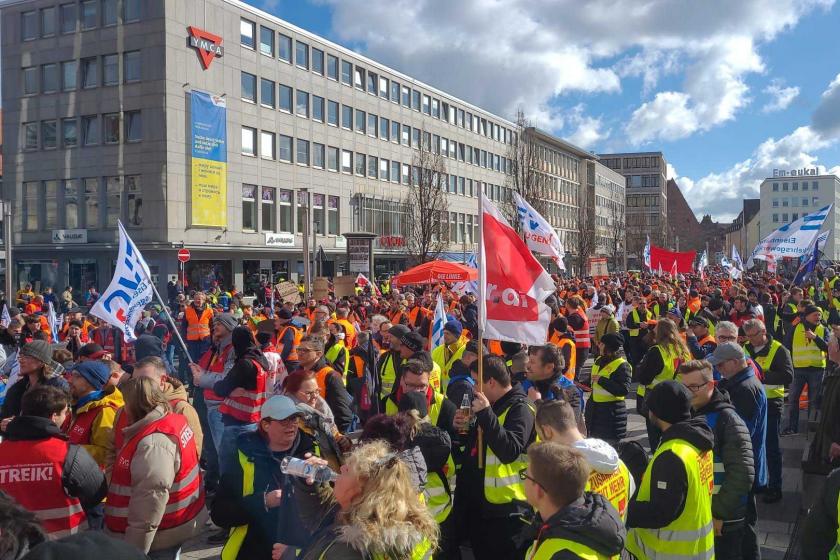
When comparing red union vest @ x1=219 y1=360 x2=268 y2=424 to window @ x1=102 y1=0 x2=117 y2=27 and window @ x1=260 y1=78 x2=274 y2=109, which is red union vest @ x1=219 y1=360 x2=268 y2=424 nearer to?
window @ x1=102 y1=0 x2=117 y2=27

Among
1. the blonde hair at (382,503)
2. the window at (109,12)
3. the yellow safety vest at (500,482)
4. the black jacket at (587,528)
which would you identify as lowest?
the yellow safety vest at (500,482)

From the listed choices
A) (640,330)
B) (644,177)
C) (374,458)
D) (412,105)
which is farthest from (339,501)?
(644,177)

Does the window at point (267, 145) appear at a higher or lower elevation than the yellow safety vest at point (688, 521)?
higher

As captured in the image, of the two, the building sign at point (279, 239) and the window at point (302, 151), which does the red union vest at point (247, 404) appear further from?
the window at point (302, 151)

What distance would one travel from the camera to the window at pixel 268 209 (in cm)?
4272

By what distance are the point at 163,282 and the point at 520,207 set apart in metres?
28.9

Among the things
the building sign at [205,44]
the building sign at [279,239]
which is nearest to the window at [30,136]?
the building sign at [205,44]

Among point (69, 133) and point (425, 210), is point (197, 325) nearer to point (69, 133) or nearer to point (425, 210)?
point (69, 133)

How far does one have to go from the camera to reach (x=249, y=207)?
1646 inches

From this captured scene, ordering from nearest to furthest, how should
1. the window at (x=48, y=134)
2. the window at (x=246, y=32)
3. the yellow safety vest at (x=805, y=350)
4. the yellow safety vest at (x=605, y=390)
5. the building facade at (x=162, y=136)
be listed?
the yellow safety vest at (x=605, y=390), the yellow safety vest at (x=805, y=350), the building facade at (x=162, y=136), the window at (x=48, y=134), the window at (x=246, y=32)

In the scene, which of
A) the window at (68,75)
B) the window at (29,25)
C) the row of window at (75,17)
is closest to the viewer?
the row of window at (75,17)

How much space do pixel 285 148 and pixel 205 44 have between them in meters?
8.39

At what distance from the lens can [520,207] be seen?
12.0m

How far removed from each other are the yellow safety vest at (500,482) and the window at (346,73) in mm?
47534
